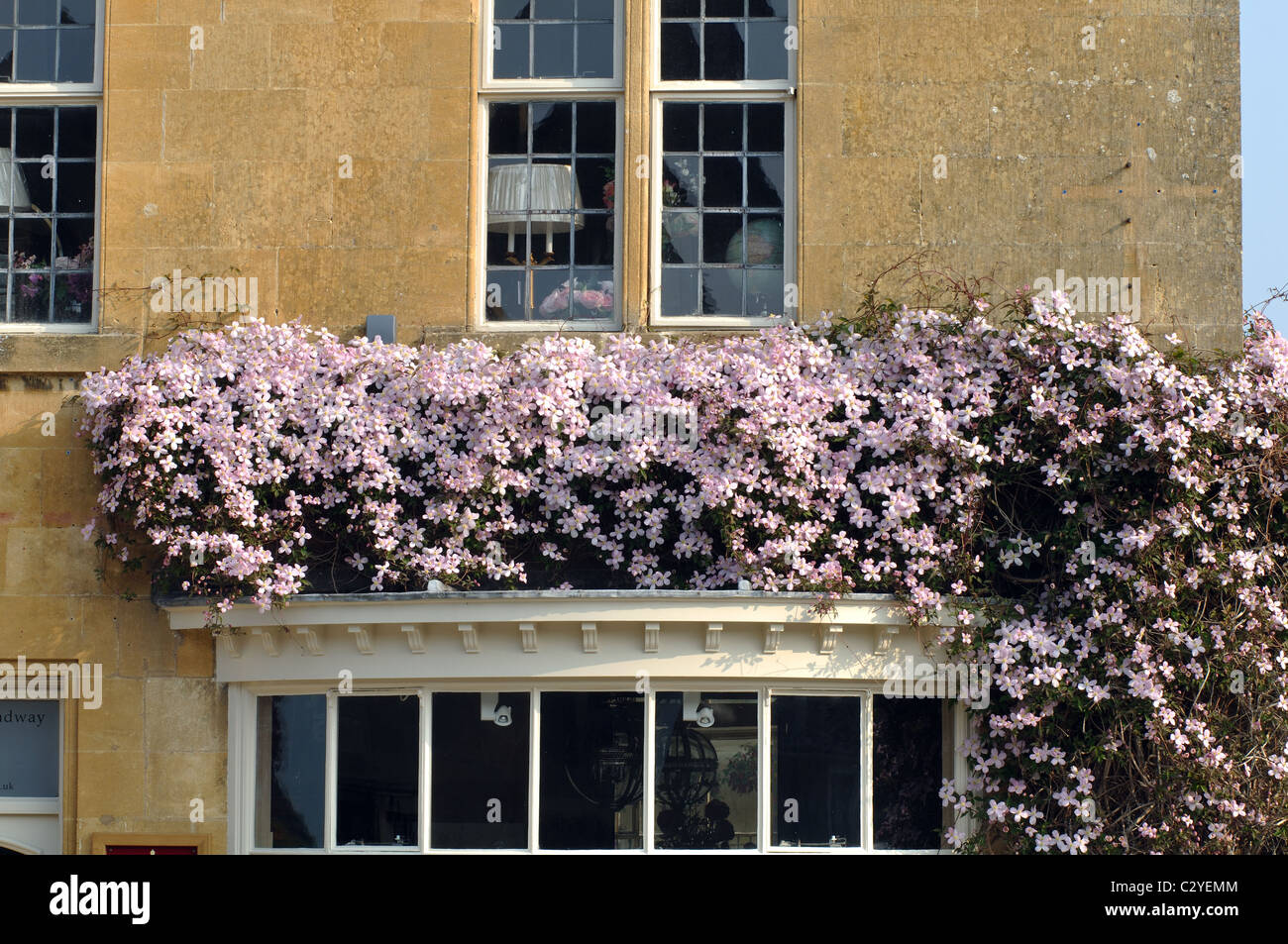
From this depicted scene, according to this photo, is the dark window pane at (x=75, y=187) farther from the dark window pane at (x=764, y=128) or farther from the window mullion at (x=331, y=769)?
the dark window pane at (x=764, y=128)

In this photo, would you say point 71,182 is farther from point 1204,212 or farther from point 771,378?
point 1204,212

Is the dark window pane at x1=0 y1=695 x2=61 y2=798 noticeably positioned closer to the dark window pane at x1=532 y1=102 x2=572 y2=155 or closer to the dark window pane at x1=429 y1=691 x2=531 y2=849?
the dark window pane at x1=429 y1=691 x2=531 y2=849

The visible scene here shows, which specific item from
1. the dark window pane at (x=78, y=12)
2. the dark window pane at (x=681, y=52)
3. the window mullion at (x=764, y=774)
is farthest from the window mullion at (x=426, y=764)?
the dark window pane at (x=78, y=12)

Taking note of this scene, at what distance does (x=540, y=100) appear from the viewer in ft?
32.3

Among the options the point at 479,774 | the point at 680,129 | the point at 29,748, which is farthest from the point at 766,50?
the point at 29,748

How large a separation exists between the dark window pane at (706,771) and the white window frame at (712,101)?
7.40 ft

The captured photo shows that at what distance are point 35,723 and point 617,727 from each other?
11.6 ft

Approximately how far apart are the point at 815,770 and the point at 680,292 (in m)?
2.92

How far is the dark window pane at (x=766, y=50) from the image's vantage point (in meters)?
9.81

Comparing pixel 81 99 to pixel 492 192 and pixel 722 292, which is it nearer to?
pixel 492 192
